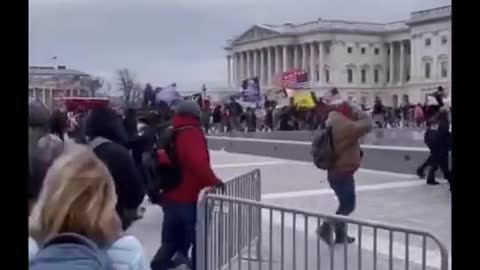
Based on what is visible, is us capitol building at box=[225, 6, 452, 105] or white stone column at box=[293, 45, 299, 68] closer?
us capitol building at box=[225, 6, 452, 105]

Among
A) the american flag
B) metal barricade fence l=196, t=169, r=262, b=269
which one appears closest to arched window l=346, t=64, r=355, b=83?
the american flag

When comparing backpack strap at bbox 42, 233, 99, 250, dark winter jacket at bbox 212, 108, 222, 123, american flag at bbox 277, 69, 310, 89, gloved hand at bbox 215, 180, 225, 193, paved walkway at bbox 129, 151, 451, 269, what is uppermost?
american flag at bbox 277, 69, 310, 89

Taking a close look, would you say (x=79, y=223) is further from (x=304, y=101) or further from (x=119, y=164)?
(x=304, y=101)

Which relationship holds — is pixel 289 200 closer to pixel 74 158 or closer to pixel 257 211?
pixel 257 211

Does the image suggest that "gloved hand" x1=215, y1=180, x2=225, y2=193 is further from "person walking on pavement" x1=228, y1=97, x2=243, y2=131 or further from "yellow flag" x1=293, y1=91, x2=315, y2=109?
"yellow flag" x1=293, y1=91, x2=315, y2=109

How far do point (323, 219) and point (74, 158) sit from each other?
7.14ft

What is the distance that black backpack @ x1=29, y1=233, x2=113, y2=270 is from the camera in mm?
1670

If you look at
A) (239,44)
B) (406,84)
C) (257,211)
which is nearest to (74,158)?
(257,211)

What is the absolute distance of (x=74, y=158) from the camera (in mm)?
1933

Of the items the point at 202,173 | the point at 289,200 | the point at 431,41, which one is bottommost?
the point at 289,200

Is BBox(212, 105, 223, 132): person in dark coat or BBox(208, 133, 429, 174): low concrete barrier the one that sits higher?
BBox(212, 105, 223, 132): person in dark coat

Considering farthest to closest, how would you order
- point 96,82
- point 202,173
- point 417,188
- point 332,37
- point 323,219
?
point 332,37
point 96,82
point 417,188
point 202,173
point 323,219

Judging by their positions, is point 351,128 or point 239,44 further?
point 239,44

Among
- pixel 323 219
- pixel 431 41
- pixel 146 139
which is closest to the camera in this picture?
pixel 323 219
